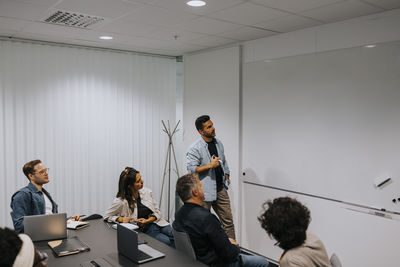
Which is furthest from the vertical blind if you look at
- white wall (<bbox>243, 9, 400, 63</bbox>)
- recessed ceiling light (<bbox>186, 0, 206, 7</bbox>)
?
recessed ceiling light (<bbox>186, 0, 206, 7</bbox>)

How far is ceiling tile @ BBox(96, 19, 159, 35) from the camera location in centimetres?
383

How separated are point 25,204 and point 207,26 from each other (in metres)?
2.44

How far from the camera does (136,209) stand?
3744 millimetres

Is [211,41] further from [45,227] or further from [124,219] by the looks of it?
[45,227]

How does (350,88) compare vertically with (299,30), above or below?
below

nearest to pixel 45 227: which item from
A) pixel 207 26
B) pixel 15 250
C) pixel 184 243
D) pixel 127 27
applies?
pixel 184 243

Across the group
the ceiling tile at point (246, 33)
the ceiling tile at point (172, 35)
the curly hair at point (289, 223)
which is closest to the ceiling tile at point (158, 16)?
the ceiling tile at point (172, 35)

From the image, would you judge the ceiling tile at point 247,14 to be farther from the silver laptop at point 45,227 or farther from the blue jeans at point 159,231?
the silver laptop at point 45,227

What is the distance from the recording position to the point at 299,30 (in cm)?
410

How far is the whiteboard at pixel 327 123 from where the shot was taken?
3.37 meters

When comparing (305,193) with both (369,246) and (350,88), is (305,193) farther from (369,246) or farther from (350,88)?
(350,88)

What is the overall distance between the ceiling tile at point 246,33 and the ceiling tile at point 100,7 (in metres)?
1.32

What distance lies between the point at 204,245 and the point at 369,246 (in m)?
1.77

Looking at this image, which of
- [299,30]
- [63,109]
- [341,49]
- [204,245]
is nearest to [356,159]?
[341,49]
